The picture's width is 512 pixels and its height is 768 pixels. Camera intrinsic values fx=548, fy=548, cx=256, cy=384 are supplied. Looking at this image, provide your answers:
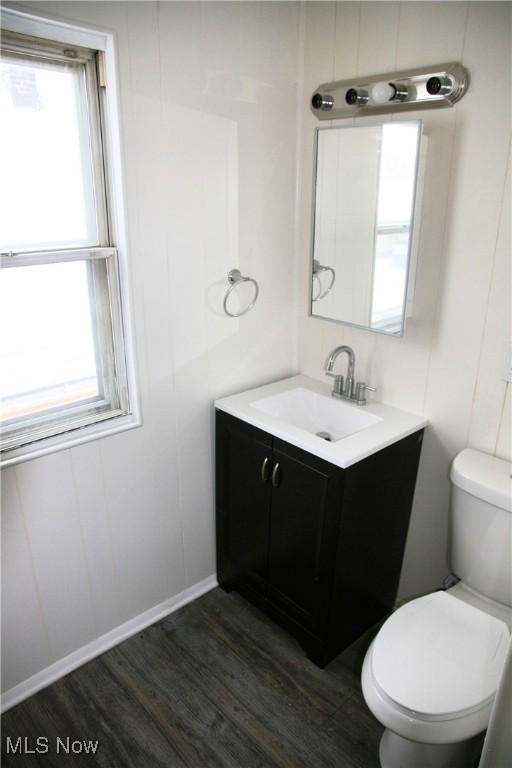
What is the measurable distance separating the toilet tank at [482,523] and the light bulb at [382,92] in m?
1.18

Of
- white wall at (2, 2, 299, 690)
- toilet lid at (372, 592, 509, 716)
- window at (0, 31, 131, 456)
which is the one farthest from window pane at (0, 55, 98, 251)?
toilet lid at (372, 592, 509, 716)

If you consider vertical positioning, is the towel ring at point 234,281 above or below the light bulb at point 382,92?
below

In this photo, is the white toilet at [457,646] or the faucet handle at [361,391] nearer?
the white toilet at [457,646]

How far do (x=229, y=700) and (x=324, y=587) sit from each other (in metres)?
0.51

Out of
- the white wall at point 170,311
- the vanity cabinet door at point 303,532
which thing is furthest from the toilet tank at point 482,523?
the white wall at point 170,311

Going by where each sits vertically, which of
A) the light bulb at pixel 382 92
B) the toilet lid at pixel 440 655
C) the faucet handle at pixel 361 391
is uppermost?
the light bulb at pixel 382 92

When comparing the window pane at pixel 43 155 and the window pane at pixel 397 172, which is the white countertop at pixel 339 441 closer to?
the window pane at pixel 397 172

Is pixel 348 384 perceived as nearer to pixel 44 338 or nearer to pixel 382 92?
pixel 382 92

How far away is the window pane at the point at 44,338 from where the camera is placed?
163 centimetres

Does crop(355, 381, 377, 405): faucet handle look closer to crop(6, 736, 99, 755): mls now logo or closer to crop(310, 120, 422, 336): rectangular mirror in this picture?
crop(310, 120, 422, 336): rectangular mirror

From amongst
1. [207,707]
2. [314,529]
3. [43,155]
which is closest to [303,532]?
[314,529]

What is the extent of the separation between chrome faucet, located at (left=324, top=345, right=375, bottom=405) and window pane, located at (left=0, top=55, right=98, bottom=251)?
3.21 feet

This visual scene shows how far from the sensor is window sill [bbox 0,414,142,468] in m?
1.67

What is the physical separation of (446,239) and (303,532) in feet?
3.61
